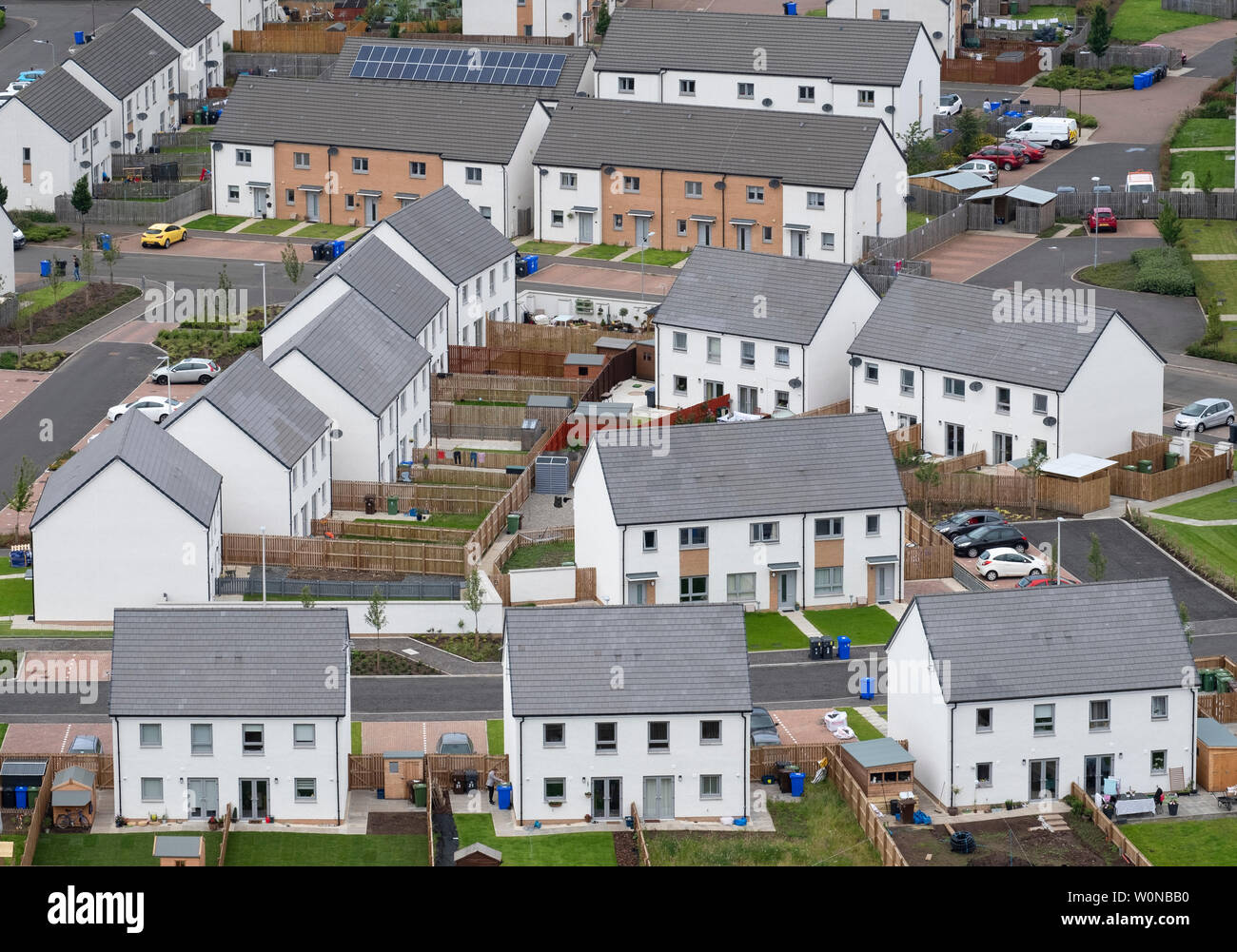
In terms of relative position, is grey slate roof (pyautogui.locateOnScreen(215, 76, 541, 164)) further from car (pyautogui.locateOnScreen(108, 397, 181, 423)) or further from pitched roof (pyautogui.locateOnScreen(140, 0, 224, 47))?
car (pyautogui.locateOnScreen(108, 397, 181, 423))

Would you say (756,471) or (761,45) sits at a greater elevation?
(761,45)

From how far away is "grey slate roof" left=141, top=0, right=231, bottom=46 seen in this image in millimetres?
146750

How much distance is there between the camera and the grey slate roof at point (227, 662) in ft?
193

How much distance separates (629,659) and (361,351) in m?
34.5

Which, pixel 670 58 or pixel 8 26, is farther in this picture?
Answer: pixel 8 26

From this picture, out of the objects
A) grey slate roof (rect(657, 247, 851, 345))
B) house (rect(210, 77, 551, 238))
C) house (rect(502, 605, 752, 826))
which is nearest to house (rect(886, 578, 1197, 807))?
house (rect(502, 605, 752, 826))

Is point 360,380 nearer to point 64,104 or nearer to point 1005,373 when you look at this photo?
point 1005,373

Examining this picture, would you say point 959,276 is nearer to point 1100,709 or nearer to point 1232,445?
point 1232,445

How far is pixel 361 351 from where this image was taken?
90.2 metres

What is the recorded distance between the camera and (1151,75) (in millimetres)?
150625

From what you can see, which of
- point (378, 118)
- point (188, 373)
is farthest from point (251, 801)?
point (378, 118)

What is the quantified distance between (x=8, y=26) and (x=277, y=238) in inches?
1996

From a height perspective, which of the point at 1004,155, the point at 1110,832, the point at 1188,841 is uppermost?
the point at 1004,155
